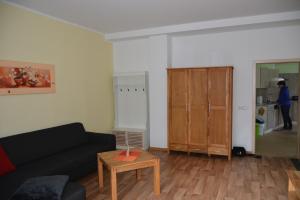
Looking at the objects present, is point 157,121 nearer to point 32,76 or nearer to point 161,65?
point 161,65

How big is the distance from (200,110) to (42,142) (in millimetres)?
3002

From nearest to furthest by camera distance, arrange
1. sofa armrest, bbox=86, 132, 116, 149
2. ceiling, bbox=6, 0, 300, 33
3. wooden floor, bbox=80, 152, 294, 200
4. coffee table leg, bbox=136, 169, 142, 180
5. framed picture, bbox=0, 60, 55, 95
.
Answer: wooden floor, bbox=80, 152, 294, 200
framed picture, bbox=0, 60, 55, 95
ceiling, bbox=6, 0, 300, 33
coffee table leg, bbox=136, 169, 142, 180
sofa armrest, bbox=86, 132, 116, 149

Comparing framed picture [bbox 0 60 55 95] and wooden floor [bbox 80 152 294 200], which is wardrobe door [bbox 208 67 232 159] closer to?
wooden floor [bbox 80 152 294 200]

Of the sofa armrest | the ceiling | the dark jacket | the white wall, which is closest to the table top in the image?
the sofa armrest

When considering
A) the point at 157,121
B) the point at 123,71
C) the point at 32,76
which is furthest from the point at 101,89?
the point at 32,76

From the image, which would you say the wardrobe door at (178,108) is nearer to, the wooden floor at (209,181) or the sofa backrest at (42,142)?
the wooden floor at (209,181)

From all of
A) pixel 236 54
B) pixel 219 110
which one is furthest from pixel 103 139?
pixel 236 54

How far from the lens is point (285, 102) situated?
7.32 meters

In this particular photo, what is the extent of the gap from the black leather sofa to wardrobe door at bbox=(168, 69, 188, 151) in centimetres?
139

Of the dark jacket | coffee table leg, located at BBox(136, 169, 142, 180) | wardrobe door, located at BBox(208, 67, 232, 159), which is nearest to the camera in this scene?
coffee table leg, located at BBox(136, 169, 142, 180)

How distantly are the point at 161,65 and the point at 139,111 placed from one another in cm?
123

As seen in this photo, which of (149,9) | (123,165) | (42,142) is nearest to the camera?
(123,165)

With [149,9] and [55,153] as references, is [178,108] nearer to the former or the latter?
[149,9]

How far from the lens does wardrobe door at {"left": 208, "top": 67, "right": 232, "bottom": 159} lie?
450 cm
